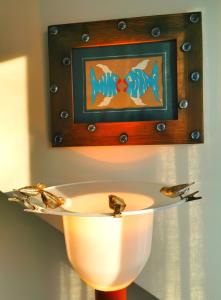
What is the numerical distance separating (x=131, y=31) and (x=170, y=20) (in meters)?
0.12

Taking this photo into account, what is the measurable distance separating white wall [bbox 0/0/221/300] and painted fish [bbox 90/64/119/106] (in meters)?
0.16

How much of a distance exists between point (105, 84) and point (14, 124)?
0.35 m

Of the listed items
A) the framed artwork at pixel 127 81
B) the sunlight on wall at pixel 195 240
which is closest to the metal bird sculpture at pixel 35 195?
the framed artwork at pixel 127 81

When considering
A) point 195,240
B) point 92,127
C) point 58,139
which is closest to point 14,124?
point 58,139

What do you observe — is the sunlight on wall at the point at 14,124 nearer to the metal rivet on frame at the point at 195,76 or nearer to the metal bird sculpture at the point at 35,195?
the metal bird sculpture at the point at 35,195

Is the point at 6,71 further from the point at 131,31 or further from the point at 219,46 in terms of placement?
the point at 219,46

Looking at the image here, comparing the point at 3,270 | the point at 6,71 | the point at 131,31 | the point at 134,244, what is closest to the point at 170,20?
the point at 131,31

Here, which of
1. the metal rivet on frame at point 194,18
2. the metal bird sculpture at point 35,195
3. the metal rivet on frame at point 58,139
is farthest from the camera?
the metal rivet on frame at point 58,139

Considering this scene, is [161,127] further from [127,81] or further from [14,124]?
[14,124]

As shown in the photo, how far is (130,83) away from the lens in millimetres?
1051

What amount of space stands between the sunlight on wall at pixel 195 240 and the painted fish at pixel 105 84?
1.00ft

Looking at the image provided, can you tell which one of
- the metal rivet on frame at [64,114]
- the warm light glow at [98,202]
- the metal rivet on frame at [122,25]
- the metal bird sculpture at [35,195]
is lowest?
the warm light glow at [98,202]

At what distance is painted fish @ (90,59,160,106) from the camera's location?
3.41 feet

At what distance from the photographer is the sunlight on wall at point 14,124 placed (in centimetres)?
113
